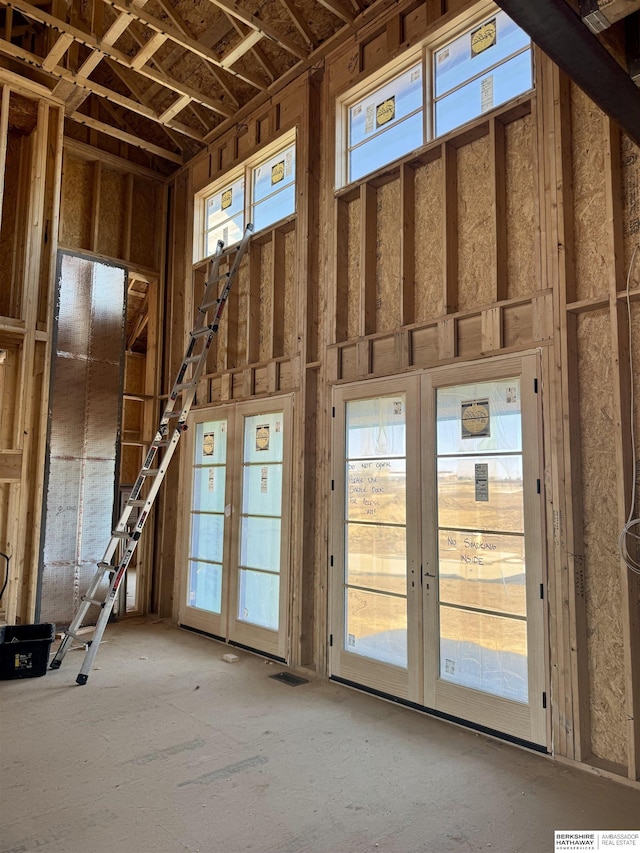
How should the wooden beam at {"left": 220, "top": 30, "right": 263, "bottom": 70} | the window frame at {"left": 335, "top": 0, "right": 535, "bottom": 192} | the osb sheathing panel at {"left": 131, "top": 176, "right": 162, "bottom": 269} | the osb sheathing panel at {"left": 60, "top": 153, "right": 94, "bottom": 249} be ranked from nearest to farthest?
the window frame at {"left": 335, "top": 0, "right": 535, "bottom": 192} < the wooden beam at {"left": 220, "top": 30, "right": 263, "bottom": 70} < the osb sheathing panel at {"left": 60, "top": 153, "right": 94, "bottom": 249} < the osb sheathing panel at {"left": 131, "top": 176, "right": 162, "bottom": 269}

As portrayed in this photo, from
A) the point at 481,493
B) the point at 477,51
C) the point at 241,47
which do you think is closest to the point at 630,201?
the point at 477,51

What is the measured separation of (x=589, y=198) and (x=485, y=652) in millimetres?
2974

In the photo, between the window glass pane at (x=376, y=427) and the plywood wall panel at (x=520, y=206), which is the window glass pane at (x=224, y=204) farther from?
the plywood wall panel at (x=520, y=206)

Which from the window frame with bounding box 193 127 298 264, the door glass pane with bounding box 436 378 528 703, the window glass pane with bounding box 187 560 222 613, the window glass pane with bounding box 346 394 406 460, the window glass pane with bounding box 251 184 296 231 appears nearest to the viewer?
the door glass pane with bounding box 436 378 528 703

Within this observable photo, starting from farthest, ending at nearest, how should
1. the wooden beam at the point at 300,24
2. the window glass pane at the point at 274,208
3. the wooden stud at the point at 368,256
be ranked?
the window glass pane at the point at 274,208 < the wooden beam at the point at 300,24 < the wooden stud at the point at 368,256

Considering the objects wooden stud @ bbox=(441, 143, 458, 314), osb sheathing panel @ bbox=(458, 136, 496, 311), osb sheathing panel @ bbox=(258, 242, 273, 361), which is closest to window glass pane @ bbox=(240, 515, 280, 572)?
osb sheathing panel @ bbox=(258, 242, 273, 361)

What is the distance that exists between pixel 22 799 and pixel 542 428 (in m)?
3.47

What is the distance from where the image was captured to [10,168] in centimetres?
639

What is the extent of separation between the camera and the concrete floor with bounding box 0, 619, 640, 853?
2602 millimetres

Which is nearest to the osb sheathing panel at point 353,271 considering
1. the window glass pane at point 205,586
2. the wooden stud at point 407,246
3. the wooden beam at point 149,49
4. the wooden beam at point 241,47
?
the wooden stud at point 407,246

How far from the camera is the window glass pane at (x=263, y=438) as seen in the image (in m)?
5.60

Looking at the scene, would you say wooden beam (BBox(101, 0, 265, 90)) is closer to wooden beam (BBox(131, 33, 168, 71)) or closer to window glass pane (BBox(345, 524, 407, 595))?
wooden beam (BBox(131, 33, 168, 71))

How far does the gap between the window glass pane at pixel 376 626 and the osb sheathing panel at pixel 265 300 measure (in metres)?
2.57

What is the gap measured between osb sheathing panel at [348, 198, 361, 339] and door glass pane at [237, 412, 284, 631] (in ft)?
3.69
